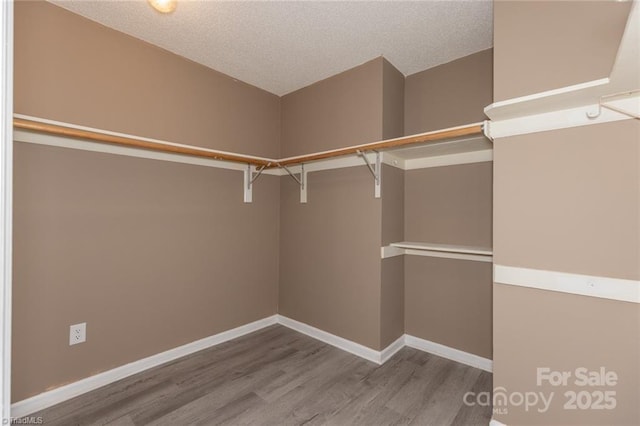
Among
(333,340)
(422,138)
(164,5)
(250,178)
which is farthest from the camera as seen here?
(250,178)

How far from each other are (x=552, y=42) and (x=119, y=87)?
2592 mm

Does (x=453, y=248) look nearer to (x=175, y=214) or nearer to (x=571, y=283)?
(x=571, y=283)

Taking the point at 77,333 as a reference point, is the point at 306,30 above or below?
above

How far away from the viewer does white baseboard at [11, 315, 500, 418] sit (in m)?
1.72

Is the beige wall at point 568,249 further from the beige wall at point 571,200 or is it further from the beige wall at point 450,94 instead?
the beige wall at point 450,94

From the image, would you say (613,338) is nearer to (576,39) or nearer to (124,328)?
(576,39)

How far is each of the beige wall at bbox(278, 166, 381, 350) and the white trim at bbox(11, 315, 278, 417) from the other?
632 mm

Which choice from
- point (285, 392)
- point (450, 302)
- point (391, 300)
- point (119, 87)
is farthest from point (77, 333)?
point (450, 302)

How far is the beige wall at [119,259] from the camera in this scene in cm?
168

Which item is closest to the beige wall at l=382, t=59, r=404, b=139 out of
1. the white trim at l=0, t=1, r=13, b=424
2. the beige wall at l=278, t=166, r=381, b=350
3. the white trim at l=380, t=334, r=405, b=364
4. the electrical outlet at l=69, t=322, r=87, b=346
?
the beige wall at l=278, t=166, r=381, b=350

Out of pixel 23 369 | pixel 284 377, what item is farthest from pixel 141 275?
pixel 284 377

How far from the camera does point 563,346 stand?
4.47 ft

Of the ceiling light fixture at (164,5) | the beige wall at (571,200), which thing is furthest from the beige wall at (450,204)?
the ceiling light fixture at (164,5)

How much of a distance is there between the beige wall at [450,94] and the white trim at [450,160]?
10.3 inches
